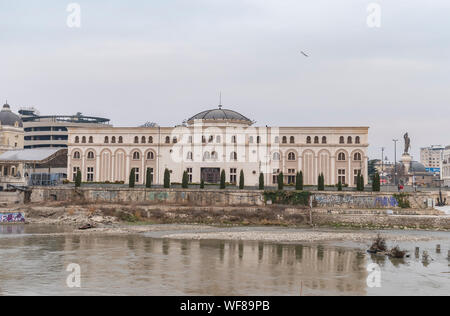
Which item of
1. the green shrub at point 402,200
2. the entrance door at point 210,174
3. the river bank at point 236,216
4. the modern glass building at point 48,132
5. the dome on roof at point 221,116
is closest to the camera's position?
the river bank at point 236,216

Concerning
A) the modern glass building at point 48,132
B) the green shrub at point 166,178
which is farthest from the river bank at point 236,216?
the modern glass building at point 48,132

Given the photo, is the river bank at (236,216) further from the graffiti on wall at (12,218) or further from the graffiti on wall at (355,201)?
the graffiti on wall at (355,201)

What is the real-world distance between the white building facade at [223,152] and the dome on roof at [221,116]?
18 cm

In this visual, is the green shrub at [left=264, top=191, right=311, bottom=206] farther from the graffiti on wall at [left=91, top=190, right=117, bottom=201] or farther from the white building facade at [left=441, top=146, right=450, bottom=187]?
the white building facade at [left=441, top=146, right=450, bottom=187]

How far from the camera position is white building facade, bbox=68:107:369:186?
7800 cm

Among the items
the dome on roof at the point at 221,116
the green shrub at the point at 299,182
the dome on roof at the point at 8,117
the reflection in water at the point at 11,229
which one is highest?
the dome on roof at the point at 8,117

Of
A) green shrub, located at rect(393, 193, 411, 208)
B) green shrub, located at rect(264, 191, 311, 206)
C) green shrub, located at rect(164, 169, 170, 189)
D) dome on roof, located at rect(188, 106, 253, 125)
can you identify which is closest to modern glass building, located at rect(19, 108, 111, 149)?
dome on roof, located at rect(188, 106, 253, 125)

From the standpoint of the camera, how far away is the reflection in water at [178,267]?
26.4 metres

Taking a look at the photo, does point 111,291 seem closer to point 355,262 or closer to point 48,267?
point 48,267

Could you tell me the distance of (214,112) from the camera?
275 feet

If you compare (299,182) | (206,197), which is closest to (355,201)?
(299,182)

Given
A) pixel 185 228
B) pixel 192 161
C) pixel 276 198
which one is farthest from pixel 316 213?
pixel 192 161
